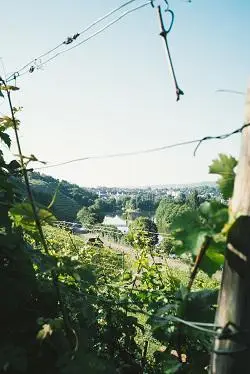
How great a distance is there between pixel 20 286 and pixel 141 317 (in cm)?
1012

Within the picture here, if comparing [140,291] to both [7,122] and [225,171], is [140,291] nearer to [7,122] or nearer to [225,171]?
[225,171]

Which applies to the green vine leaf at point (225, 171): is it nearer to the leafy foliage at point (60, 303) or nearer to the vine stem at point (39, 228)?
the leafy foliage at point (60, 303)

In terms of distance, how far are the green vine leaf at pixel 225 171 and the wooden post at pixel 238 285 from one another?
19cm

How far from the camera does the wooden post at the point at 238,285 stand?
45.1 inches

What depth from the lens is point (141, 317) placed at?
11328 millimetres

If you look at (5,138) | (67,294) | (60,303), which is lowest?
(67,294)

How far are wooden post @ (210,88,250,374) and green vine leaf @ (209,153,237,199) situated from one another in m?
0.19

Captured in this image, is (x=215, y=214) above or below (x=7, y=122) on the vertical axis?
below

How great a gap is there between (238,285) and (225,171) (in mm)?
428

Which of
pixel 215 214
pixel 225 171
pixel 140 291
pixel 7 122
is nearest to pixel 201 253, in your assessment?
pixel 215 214

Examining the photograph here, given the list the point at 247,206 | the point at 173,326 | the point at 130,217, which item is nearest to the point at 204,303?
the point at 173,326

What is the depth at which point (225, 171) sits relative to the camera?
1.38m

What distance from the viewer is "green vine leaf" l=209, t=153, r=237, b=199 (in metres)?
1.38

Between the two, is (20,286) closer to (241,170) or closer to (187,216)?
(187,216)
